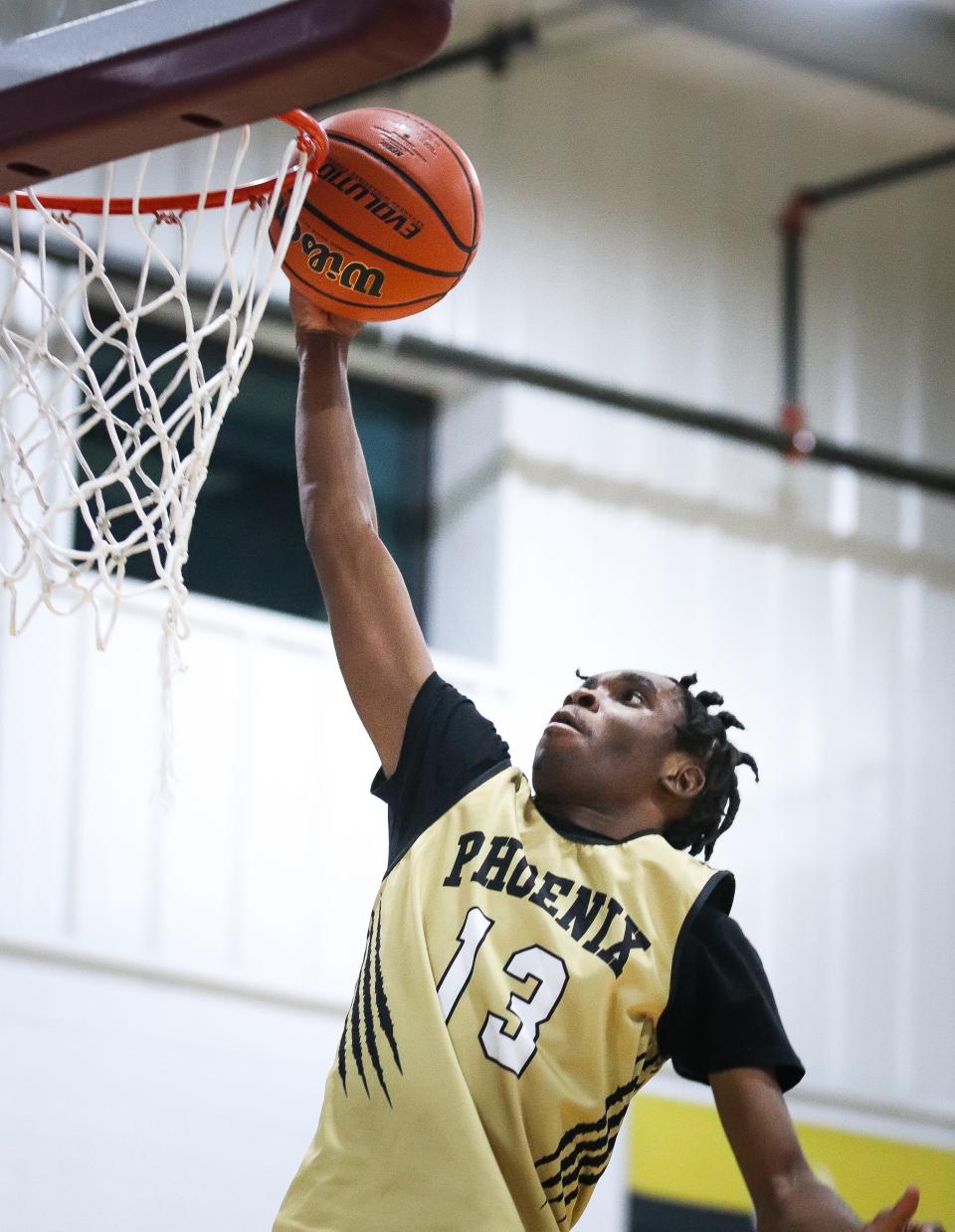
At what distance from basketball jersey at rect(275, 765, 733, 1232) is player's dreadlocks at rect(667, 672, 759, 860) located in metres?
0.26

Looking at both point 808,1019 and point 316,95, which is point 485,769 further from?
point 808,1019


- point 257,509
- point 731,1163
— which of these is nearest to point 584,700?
point 257,509

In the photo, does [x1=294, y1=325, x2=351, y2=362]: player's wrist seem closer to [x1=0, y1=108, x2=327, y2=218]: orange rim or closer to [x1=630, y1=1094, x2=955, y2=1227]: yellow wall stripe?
[x1=0, y1=108, x2=327, y2=218]: orange rim

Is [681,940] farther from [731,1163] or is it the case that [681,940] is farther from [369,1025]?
[731,1163]

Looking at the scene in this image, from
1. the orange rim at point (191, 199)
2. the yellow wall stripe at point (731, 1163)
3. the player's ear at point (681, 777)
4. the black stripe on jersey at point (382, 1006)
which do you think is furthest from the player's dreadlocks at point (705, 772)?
the yellow wall stripe at point (731, 1163)

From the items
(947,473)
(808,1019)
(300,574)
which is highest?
(947,473)

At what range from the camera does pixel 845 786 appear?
7680 mm

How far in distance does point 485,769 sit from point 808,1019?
452cm

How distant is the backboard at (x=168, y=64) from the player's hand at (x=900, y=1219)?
1.55m

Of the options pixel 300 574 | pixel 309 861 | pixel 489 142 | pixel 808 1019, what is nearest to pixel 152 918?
pixel 309 861

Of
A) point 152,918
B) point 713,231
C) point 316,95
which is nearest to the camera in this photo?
point 316,95

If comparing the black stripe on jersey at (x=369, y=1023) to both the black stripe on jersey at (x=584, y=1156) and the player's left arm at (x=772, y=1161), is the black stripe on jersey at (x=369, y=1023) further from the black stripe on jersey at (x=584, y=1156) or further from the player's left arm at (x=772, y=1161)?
the player's left arm at (x=772, y=1161)

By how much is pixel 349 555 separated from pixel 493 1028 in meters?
0.80

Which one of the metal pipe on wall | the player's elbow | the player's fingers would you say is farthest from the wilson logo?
the metal pipe on wall
